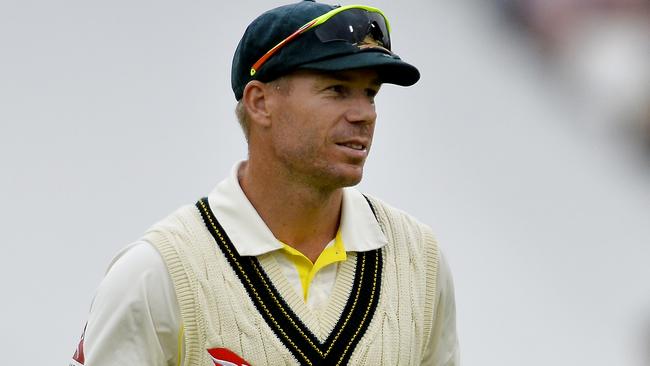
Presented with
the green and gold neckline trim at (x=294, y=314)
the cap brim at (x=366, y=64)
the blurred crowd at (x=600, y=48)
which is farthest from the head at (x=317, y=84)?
the blurred crowd at (x=600, y=48)

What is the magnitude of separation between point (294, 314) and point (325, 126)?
357 mm

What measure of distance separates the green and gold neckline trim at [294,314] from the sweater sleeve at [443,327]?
203 mm

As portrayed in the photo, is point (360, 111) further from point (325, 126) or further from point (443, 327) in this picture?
point (443, 327)

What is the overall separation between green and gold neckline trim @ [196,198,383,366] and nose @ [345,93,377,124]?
32 cm

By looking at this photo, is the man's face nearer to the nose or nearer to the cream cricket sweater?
the nose

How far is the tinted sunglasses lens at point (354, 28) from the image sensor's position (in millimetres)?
2793

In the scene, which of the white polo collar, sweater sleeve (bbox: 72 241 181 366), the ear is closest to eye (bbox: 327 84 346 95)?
the ear

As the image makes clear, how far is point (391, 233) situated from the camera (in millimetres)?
3000

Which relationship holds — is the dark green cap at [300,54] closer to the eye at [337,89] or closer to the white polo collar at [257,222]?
the eye at [337,89]

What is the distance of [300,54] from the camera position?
2783 mm

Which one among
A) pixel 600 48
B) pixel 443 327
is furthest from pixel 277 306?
pixel 600 48

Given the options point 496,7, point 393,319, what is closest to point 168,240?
point 393,319

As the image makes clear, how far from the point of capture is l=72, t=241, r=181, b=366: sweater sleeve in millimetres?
2709

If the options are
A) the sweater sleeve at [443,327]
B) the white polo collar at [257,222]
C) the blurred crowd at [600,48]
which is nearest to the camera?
the white polo collar at [257,222]
